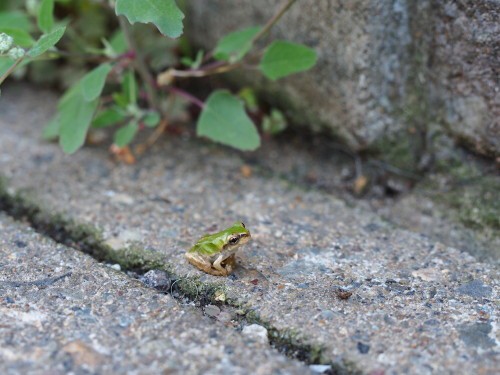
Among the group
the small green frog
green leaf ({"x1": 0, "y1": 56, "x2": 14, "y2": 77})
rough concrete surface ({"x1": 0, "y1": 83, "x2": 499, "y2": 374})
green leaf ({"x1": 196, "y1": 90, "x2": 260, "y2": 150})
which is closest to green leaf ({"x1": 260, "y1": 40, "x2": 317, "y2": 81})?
green leaf ({"x1": 196, "y1": 90, "x2": 260, "y2": 150})

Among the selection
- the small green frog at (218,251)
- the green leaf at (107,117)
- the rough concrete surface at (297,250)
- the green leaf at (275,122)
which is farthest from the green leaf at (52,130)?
the small green frog at (218,251)

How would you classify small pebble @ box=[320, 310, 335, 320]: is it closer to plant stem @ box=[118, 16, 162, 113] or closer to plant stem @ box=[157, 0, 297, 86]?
plant stem @ box=[157, 0, 297, 86]

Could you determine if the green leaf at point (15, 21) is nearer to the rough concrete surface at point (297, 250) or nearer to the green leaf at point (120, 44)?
the green leaf at point (120, 44)

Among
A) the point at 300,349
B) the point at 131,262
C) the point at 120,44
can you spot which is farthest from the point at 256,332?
the point at 120,44

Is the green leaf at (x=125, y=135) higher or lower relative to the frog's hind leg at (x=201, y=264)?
higher

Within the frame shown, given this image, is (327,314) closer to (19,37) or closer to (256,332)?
(256,332)

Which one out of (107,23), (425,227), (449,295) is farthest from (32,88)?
(449,295)
